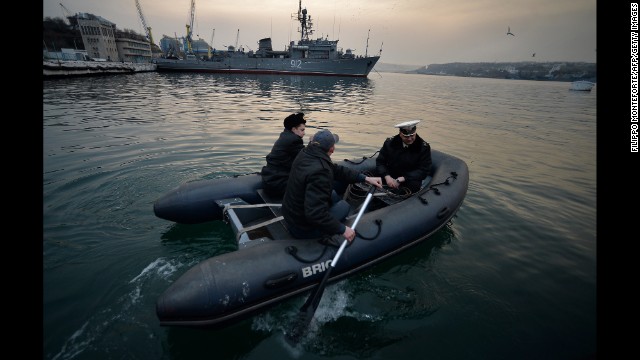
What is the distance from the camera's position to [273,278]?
3.77 meters

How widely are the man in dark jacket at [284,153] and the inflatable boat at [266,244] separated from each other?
394 mm

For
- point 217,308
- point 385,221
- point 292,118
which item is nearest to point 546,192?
point 385,221

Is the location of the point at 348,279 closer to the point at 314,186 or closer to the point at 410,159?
the point at 314,186

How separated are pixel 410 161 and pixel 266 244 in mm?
3809

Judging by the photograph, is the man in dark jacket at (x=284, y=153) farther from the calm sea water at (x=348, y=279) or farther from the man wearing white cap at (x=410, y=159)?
the man wearing white cap at (x=410, y=159)

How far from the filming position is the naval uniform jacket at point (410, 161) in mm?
6309

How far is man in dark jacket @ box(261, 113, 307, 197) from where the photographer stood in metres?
5.18

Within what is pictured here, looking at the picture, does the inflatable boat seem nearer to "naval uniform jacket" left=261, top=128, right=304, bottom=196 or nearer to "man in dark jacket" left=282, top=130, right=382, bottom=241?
"naval uniform jacket" left=261, top=128, right=304, bottom=196

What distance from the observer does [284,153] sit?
5227mm

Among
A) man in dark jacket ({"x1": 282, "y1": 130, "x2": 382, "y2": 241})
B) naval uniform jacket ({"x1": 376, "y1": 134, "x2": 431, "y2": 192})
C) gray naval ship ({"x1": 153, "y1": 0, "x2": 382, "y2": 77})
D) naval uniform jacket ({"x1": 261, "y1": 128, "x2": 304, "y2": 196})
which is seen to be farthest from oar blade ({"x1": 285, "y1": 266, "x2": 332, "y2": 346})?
gray naval ship ({"x1": 153, "y1": 0, "x2": 382, "y2": 77})

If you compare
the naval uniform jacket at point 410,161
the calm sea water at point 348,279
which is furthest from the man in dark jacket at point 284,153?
the naval uniform jacket at point 410,161

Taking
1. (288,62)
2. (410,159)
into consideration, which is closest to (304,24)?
(288,62)
